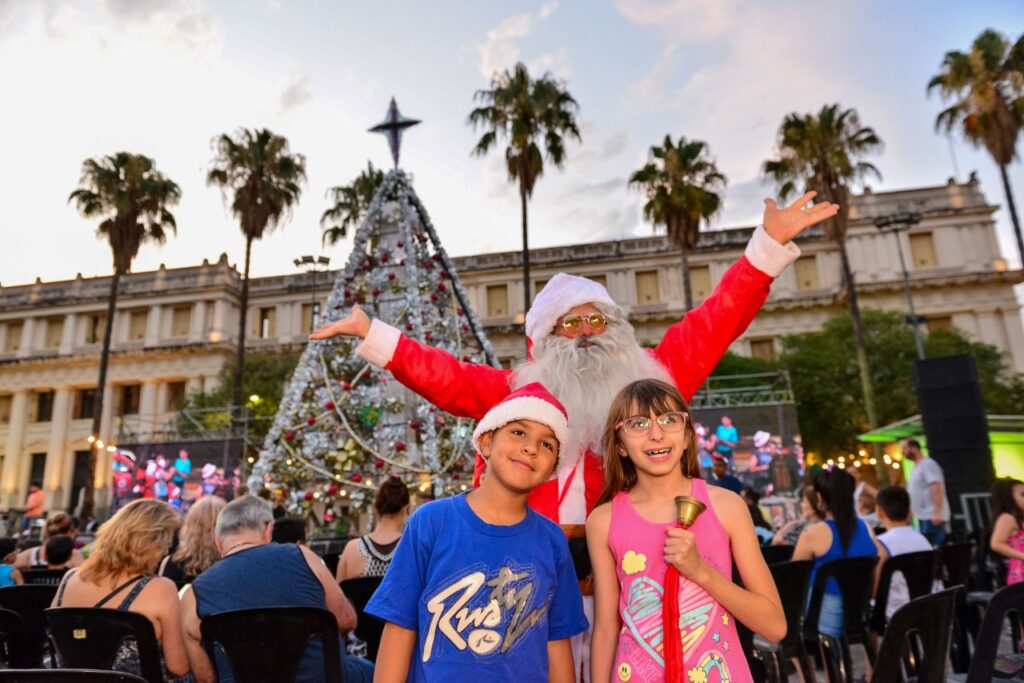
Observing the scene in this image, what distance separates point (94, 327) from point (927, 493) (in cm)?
4460

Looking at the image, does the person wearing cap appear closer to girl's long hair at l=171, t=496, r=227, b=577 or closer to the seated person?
the seated person

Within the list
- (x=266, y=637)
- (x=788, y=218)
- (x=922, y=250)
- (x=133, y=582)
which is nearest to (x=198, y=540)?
(x=133, y=582)

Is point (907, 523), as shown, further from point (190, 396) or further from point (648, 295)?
point (190, 396)

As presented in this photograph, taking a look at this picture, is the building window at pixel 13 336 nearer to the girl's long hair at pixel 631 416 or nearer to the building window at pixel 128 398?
the building window at pixel 128 398

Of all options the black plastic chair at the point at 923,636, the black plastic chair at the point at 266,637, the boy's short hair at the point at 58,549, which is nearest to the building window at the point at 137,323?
the boy's short hair at the point at 58,549

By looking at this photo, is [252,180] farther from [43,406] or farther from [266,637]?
[43,406]

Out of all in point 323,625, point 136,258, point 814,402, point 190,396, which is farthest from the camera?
point 190,396

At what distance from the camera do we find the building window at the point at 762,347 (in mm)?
33750

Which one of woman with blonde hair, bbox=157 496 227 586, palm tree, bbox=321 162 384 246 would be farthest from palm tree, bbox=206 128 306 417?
woman with blonde hair, bbox=157 496 227 586

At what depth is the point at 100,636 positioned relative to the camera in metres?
2.84

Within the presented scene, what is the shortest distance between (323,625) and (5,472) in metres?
46.4

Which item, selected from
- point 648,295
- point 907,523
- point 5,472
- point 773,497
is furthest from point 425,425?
point 5,472

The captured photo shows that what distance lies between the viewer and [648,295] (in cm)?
3619

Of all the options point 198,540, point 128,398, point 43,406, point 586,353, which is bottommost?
point 198,540
